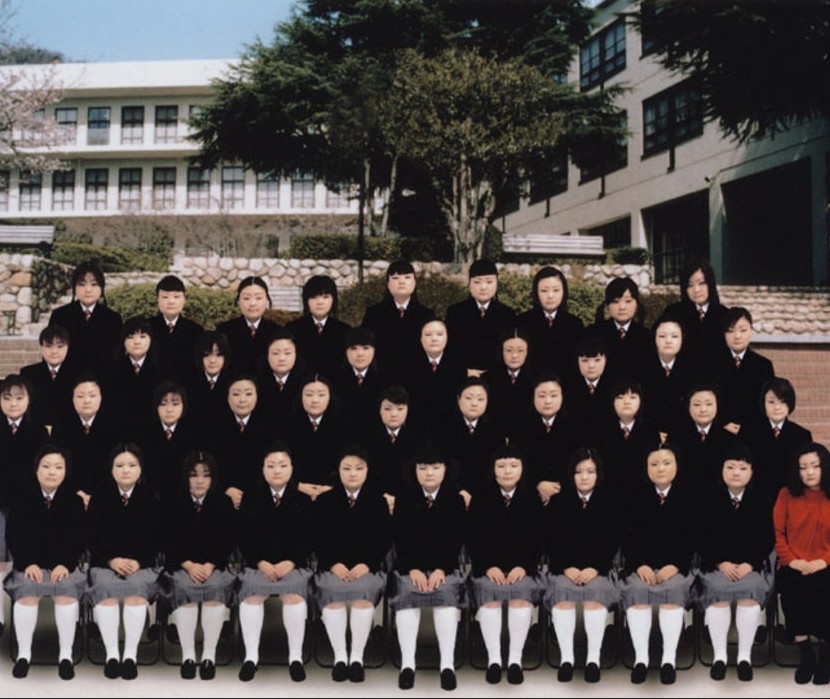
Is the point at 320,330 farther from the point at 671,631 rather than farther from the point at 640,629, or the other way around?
the point at 671,631

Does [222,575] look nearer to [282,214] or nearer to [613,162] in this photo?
[613,162]

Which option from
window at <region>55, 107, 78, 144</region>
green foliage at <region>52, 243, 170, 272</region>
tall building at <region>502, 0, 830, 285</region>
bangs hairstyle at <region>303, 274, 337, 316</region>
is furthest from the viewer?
window at <region>55, 107, 78, 144</region>

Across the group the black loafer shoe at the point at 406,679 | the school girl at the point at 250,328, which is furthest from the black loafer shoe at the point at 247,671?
the school girl at the point at 250,328

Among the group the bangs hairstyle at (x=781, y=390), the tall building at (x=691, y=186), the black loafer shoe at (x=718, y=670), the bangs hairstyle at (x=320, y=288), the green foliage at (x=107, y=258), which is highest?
the tall building at (x=691, y=186)

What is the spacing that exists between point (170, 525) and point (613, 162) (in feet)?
82.8

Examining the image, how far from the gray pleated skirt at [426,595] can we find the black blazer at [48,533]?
1.69 m

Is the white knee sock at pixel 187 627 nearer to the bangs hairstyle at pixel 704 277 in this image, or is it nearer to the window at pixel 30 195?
the bangs hairstyle at pixel 704 277

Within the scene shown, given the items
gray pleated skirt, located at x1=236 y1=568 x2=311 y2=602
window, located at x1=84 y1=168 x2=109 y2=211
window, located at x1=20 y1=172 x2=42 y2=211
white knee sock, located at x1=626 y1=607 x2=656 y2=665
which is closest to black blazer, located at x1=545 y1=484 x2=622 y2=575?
white knee sock, located at x1=626 y1=607 x2=656 y2=665

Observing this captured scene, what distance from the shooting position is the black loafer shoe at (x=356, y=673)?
15.0 ft

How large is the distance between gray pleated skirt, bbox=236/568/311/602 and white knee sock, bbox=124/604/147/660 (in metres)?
0.49

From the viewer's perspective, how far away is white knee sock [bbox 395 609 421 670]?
4.59m

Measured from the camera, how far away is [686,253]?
25562mm

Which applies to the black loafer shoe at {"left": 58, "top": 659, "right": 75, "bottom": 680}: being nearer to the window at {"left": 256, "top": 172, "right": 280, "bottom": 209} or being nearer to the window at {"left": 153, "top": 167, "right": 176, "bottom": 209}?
the window at {"left": 256, "top": 172, "right": 280, "bottom": 209}

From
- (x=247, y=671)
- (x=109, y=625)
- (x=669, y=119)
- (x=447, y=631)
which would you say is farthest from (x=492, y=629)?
(x=669, y=119)
